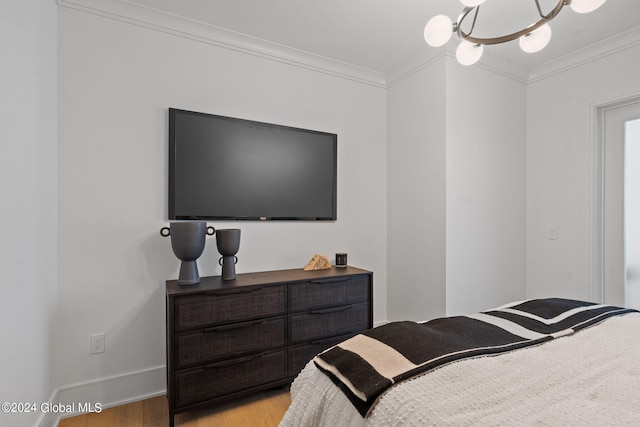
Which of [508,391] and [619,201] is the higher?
[619,201]

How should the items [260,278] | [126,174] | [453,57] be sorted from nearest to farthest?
1. [126,174]
2. [260,278]
3. [453,57]

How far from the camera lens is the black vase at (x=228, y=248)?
6.93 feet

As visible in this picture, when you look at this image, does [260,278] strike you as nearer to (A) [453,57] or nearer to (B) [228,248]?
(B) [228,248]

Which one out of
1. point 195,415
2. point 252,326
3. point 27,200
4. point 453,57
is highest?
point 453,57

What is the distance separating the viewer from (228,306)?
194 centimetres

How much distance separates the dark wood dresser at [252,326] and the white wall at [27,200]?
1.95 ft

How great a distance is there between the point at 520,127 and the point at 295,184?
7.08ft

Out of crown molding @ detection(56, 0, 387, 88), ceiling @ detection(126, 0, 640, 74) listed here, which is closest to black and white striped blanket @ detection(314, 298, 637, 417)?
ceiling @ detection(126, 0, 640, 74)

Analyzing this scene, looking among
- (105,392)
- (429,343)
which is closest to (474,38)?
(429,343)

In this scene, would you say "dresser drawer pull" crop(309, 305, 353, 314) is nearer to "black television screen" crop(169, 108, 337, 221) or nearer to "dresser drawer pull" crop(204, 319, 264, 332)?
"dresser drawer pull" crop(204, 319, 264, 332)

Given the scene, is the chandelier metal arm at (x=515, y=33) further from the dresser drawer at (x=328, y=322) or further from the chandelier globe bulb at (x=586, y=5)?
the dresser drawer at (x=328, y=322)

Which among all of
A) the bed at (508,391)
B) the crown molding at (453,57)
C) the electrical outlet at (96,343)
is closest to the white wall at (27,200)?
the electrical outlet at (96,343)

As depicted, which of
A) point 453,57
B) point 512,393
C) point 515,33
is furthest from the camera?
point 453,57

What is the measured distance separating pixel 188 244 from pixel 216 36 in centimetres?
Result: 151
